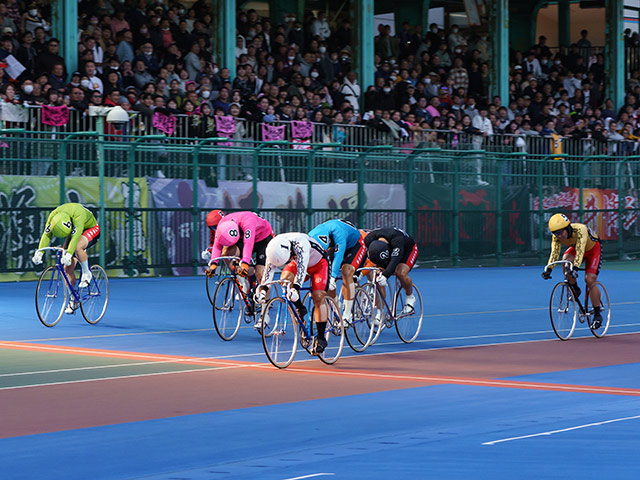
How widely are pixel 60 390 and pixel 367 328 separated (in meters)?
4.29

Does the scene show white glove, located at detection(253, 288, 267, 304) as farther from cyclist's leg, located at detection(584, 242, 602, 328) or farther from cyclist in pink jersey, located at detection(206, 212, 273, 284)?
cyclist's leg, located at detection(584, 242, 602, 328)

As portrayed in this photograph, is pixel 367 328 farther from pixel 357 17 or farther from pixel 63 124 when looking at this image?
pixel 357 17

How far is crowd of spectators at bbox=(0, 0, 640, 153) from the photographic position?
23.3 meters

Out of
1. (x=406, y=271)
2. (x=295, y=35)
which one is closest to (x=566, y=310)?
(x=406, y=271)

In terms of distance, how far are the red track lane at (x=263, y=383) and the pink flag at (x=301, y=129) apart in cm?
1269

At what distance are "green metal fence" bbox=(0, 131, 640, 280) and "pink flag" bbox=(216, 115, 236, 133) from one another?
1.08ft

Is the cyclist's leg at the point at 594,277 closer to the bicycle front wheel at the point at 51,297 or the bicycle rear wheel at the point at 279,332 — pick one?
→ the bicycle rear wheel at the point at 279,332

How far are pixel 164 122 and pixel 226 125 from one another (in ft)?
5.32

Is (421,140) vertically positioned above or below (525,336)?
above

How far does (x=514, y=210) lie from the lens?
103 feet

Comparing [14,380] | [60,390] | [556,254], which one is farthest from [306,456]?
[556,254]

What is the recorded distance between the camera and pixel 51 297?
51.4 feet

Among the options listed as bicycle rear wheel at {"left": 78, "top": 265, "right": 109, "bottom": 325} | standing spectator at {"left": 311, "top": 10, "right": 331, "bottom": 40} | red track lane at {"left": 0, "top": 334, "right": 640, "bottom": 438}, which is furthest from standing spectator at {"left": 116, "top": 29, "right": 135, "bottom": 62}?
red track lane at {"left": 0, "top": 334, "right": 640, "bottom": 438}

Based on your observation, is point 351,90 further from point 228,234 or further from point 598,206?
point 228,234
